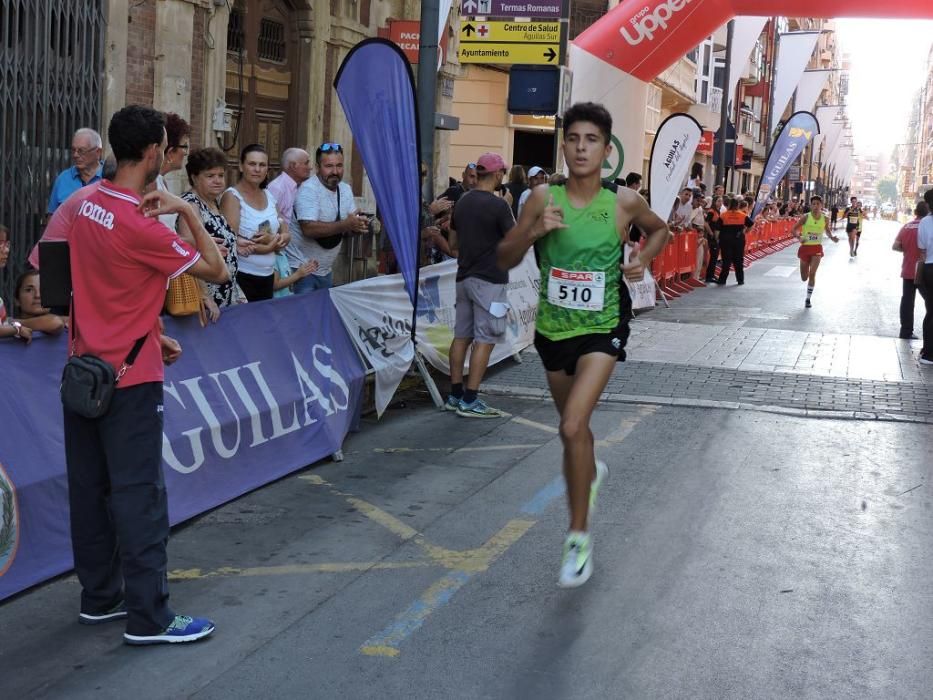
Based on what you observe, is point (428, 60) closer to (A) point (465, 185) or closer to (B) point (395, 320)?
(A) point (465, 185)

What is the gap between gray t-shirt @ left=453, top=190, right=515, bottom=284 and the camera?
9.26 m

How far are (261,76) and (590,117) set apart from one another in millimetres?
10648

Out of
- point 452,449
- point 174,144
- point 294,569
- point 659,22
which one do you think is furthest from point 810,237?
point 294,569

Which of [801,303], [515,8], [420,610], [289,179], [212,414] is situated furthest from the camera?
[801,303]

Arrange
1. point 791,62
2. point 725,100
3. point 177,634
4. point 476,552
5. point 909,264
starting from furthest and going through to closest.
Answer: point 791,62 → point 725,100 → point 909,264 → point 476,552 → point 177,634

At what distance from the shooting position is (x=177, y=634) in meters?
4.55

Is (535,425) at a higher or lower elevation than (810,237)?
lower

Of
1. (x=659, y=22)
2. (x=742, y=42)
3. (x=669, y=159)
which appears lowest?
(x=669, y=159)

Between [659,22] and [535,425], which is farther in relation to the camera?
[659,22]

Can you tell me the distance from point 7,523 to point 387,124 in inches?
185

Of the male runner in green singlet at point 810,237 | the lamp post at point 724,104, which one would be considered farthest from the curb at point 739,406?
the lamp post at point 724,104

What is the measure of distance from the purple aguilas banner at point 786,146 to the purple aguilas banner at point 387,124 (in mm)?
21211

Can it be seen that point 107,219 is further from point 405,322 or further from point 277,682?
point 405,322

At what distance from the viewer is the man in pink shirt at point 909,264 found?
49.3ft
